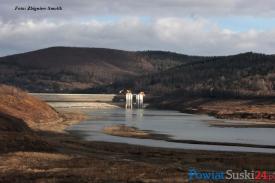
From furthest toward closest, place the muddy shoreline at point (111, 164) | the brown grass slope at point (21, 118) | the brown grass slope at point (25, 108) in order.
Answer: the brown grass slope at point (25, 108), the brown grass slope at point (21, 118), the muddy shoreline at point (111, 164)

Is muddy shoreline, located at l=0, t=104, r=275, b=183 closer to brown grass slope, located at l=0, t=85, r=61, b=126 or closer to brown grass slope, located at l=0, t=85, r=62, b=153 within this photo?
brown grass slope, located at l=0, t=85, r=62, b=153

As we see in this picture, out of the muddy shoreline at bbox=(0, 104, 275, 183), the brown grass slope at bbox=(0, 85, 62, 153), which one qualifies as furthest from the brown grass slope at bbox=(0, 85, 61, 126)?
the muddy shoreline at bbox=(0, 104, 275, 183)

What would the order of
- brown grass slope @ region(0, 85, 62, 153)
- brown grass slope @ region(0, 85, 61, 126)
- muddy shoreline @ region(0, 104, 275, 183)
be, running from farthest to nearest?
brown grass slope @ region(0, 85, 61, 126) → brown grass slope @ region(0, 85, 62, 153) → muddy shoreline @ region(0, 104, 275, 183)

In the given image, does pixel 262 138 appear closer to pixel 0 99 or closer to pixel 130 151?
pixel 130 151

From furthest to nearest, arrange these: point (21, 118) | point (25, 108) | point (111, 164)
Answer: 1. point (25, 108)
2. point (21, 118)
3. point (111, 164)

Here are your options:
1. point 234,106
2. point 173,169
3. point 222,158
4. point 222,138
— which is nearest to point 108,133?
point 222,138

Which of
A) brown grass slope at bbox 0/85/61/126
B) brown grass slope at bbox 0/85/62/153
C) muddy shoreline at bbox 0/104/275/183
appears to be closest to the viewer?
muddy shoreline at bbox 0/104/275/183

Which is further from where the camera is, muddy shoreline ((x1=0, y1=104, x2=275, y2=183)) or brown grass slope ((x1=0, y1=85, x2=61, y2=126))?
brown grass slope ((x1=0, y1=85, x2=61, y2=126))

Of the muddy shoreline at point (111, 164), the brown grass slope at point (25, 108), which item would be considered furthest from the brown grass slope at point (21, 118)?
the muddy shoreline at point (111, 164)

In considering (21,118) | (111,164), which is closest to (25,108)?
(21,118)

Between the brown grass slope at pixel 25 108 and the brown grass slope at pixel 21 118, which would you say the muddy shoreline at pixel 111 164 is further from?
the brown grass slope at pixel 25 108

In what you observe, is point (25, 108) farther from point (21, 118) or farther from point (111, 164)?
point (111, 164)
